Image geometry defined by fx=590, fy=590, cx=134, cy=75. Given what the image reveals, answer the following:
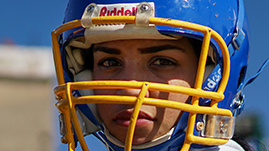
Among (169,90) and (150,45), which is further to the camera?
(150,45)

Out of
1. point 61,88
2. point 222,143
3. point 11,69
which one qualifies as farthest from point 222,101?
point 11,69

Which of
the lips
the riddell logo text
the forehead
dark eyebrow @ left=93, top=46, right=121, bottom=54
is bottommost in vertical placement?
the lips

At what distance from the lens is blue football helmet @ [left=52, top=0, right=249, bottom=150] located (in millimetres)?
2383

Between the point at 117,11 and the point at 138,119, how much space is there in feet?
1.52

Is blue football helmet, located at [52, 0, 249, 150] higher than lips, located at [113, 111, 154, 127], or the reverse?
blue football helmet, located at [52, 0, 249, 150]

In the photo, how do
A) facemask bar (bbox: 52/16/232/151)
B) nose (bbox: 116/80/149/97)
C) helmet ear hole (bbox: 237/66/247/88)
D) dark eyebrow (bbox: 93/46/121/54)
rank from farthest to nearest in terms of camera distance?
helmet ear hole (bbox: 237/66/247/88)
dark eyebrow (bbox: 93/46/121/54)
nose (bbox: 116/80/149/97)
facemask bar (bbox: 52/16/232/151)

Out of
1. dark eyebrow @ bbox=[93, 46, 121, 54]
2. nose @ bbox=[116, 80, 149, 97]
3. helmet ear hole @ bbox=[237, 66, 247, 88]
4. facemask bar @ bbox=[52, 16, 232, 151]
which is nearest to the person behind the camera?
facemask bar @ bbox=[52, 16, 232, 151]

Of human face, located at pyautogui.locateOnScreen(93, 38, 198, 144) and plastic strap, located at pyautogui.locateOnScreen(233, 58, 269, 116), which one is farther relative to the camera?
plastic strap, located at pyautogui.locateOnScreen(233, 58, 269, 116)

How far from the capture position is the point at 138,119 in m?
2.46

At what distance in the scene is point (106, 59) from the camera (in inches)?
105

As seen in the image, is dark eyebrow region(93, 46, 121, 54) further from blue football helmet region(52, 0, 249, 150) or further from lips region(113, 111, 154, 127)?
lips region(113, 111, 154, 127)

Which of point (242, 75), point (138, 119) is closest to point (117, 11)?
point (138, 119)

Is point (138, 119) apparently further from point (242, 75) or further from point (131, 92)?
point (242, 75)

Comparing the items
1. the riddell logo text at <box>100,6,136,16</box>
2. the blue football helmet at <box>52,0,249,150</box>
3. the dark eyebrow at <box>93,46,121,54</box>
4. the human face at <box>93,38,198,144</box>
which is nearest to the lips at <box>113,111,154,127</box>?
the human face at <box>93,38,198,144</box>
